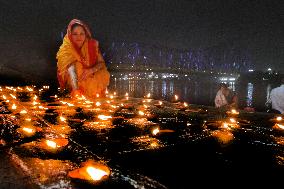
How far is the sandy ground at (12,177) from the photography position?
1.79m

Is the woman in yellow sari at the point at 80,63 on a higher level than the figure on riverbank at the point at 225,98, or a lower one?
higher

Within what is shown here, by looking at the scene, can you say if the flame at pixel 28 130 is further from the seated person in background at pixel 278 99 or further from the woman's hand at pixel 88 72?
the seated person in background at pixel 278 99

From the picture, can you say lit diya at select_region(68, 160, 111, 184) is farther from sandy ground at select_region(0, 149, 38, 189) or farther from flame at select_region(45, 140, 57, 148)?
flame at select_region(45, 140, 57, 148)

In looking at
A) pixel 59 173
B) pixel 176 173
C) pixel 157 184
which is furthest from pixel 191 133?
pixel 59 173

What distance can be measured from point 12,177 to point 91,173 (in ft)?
1.87

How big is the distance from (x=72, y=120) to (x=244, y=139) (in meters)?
2.84

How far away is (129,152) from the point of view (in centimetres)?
275

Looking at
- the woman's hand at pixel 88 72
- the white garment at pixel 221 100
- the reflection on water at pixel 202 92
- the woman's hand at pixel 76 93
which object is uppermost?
the woman's hand at pixel 88 72

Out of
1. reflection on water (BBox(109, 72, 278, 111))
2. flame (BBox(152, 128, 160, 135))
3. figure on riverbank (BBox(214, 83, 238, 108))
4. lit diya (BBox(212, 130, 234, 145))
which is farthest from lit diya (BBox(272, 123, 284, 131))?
reflection on water (BBox(109, 72, 278, 111))

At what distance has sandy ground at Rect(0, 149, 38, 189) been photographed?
1.79 metres

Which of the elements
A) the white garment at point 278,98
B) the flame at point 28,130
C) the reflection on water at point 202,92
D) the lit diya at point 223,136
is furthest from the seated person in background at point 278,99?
the reflection on water at point 202,92

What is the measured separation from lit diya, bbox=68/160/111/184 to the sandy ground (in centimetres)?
→ 33

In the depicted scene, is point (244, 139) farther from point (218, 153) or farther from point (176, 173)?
point (176, 173)

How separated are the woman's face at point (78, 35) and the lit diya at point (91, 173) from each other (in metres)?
8.00
